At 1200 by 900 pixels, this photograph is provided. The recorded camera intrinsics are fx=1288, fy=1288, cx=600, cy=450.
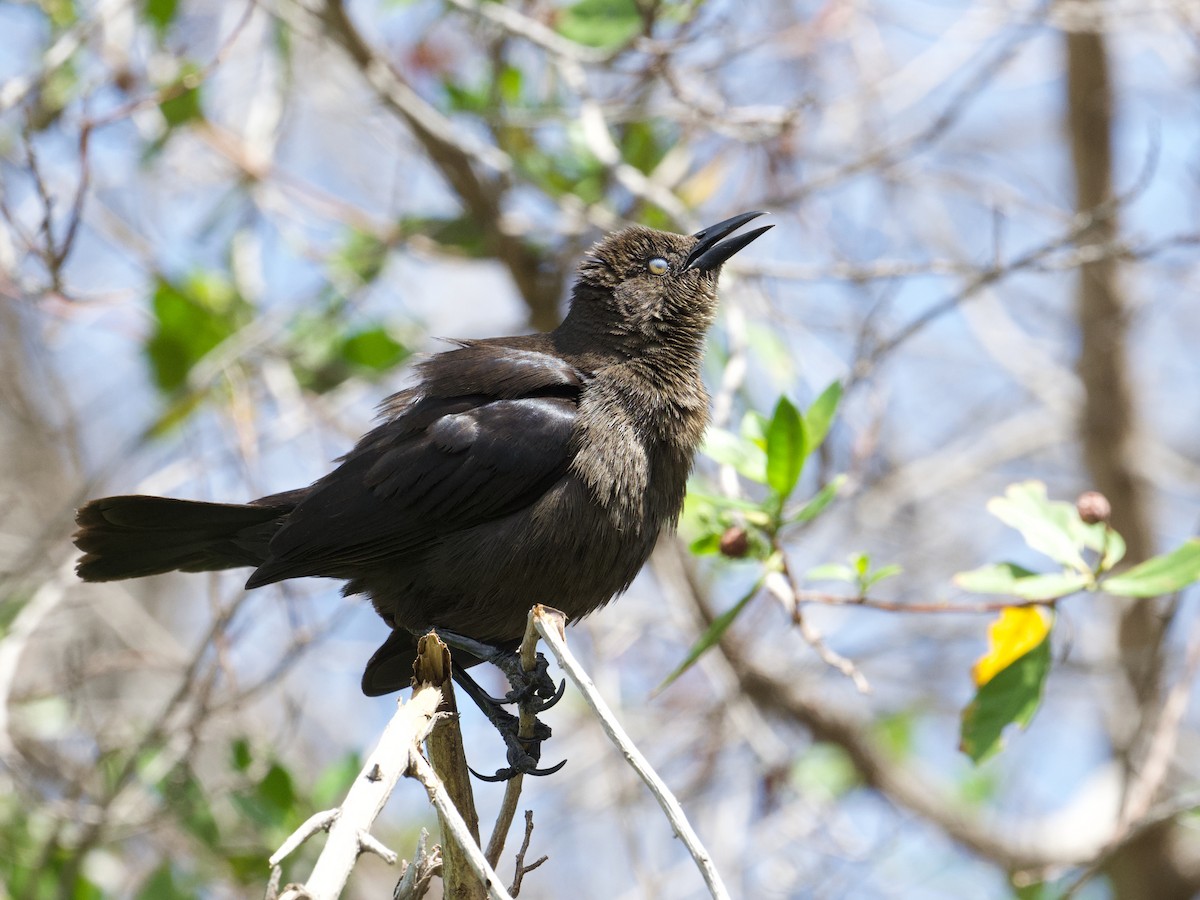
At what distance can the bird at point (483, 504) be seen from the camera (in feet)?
10.6

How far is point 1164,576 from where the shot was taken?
2.99m

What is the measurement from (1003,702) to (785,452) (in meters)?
0.79

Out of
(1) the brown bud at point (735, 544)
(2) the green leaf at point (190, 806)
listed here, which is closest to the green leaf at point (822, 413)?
(1) the brown bud at point (735, 544)

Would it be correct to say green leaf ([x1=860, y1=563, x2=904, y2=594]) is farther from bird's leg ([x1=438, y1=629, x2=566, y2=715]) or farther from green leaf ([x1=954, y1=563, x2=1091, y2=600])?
bird's leg ([x1=438, y1=629, x2=566, y2=715])

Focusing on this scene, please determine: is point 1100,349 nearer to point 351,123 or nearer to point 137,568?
point 137,568

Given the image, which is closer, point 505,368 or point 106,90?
point 505,368

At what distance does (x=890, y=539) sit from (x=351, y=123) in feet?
14.3

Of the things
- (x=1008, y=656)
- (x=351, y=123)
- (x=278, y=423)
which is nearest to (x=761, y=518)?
(x=1008, y=656)

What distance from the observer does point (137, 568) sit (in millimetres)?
3559

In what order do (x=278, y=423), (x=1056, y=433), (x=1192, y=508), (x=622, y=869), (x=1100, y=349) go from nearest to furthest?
(x=278, y=423) < (x=1100, y=349) < (x=1056, y=433) < (x=1192, y=508) < (x=622, y=869)

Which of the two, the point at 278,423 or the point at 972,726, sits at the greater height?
the point at 278,423

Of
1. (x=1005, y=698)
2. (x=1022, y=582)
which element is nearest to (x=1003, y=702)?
(x=1005, y=698)

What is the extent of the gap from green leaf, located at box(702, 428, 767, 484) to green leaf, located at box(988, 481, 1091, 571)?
577mm

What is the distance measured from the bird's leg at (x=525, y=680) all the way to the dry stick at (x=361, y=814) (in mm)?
685
